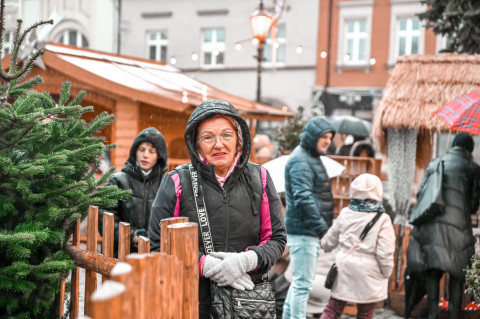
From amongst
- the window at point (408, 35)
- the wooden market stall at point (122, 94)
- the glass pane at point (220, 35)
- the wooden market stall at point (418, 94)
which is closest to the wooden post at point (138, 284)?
the wooden market stall at point (418, 94)

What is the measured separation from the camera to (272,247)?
8.57 feet

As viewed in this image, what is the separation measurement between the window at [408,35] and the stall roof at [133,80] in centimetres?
1239

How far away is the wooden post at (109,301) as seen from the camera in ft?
4.00

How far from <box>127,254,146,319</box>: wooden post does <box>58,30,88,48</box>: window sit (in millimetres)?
25417

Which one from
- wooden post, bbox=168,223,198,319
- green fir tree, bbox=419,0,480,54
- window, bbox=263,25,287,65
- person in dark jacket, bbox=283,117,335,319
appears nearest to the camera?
wooden post, bbox=168,223,198,319

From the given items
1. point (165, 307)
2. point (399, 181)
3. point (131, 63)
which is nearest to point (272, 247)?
point (165, 307)

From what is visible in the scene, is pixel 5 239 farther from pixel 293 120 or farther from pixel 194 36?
pixel 194 36

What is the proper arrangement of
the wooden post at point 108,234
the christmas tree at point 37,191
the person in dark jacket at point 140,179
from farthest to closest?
the person in dark jacket at point 140,179 → the wooden post at point 108,234 → the christmas tree at point 37,191

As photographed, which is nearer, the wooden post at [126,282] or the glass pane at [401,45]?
the wooden post at [126,282]

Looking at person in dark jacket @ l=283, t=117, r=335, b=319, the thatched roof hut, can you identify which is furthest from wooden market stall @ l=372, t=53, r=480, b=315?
person in dark jacket @ l=283, t=117, r=335, b=319

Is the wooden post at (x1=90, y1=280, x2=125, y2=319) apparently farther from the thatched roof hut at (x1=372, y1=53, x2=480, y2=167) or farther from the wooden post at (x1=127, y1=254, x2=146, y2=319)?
the thatched roof hut at (x1=372, y1=53, x2=480, y2=167)

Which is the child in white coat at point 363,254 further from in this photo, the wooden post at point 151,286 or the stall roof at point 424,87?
the stall roof at point 424,87

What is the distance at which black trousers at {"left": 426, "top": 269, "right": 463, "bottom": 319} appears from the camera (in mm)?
5055

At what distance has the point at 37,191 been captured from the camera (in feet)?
8.69
